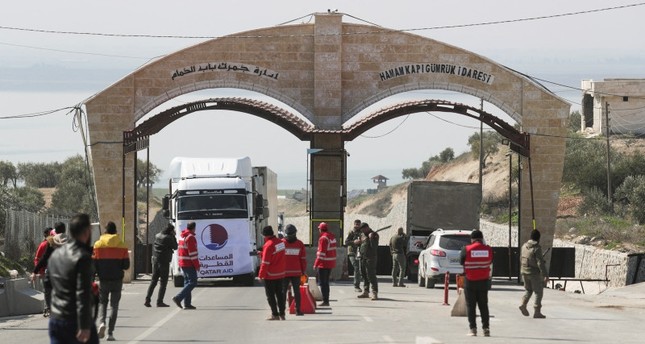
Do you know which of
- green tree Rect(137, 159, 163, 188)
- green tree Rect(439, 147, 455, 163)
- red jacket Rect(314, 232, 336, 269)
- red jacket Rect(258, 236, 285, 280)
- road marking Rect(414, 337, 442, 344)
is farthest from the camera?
green tree Rect(439, 147, 455, 163)

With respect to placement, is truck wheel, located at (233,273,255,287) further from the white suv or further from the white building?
the white building

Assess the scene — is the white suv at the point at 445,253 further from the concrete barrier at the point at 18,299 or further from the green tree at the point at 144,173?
the green tree at the point at 144,173

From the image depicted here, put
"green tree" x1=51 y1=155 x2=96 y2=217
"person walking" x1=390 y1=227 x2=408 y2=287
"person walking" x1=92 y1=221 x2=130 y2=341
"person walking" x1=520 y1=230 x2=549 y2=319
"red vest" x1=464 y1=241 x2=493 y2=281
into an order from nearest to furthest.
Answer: "person walking" x1=92 y1=221 x2=130 y2=341
"red vest" x1=464 y1=241 x2=493 y2=281
"person walking" x1=520 y1=230 x2=549 y2=319
"person walking" x1=390 y1=227 x2=408 y2=287
"green tree" x1=51 y1=155 x2=96 y2=217

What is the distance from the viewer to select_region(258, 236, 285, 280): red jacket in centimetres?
2448

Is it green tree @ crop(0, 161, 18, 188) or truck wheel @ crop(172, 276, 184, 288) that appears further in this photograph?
green tree @ crop(0, 161, 18, 188)

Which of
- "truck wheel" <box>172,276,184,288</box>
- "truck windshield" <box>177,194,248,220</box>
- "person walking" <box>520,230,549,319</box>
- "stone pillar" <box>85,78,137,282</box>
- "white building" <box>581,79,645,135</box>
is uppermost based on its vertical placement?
"white building" <box>581,79,645,135</box>

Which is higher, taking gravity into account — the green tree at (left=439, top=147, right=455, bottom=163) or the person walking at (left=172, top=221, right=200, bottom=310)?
the green tree at (left=439, top=147, right=455, bottom=163)

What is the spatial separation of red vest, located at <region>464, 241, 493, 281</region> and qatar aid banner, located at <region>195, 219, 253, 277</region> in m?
15.9

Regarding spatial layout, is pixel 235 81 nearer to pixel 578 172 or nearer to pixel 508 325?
pixel 508 325

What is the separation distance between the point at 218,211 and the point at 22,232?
14.0 meters

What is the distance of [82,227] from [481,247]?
35.4 ft

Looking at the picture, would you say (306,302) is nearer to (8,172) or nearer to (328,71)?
(328,71)

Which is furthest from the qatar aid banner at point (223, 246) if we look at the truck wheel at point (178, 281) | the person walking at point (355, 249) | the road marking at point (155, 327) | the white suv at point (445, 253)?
the road marking at point (155, 327)

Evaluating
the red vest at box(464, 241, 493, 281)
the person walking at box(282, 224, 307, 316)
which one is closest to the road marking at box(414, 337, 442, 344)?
A: the red vest at box(464, 241, 493, 281)
